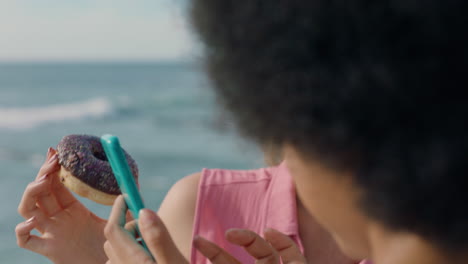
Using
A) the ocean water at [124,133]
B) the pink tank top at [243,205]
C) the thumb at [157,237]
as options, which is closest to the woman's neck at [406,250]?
the ocean water at [124,133]

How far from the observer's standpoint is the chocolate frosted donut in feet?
3.43

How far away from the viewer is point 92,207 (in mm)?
4172

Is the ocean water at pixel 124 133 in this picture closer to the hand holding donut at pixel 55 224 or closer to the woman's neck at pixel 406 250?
the woman's neck at pixel 406 250

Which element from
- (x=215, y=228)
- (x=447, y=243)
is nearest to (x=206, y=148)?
(x=215, y=228)

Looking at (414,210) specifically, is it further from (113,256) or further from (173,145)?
(173,145)

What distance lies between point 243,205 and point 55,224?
1.28 ft

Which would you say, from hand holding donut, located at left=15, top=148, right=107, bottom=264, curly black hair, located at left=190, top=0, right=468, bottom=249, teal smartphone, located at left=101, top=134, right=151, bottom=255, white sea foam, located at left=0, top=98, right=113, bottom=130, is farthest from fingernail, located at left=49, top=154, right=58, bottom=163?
white sea foam, located at left=0, top=98, right=113, bottom=130

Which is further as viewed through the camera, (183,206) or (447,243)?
(183,206)

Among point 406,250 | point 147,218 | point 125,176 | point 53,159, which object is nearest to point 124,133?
point 53,159

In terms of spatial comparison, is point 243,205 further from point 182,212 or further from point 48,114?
point 48,114

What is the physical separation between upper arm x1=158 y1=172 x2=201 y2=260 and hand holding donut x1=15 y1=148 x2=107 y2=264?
0.15 m

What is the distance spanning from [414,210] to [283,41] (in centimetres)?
20

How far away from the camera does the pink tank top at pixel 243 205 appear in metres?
1.08

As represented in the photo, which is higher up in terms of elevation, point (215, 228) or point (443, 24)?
point (443, 24)
